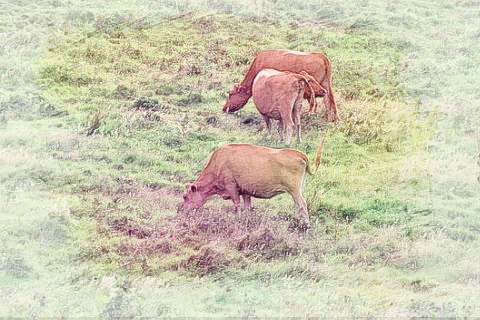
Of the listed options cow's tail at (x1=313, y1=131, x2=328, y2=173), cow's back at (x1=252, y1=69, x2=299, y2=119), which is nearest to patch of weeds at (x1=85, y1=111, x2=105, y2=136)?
cow's back at (x1=252, y1=69, x2=299, y2=119)

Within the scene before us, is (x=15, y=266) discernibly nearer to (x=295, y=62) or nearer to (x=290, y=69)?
(x=290, y=69)

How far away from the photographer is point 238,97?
21875 mm

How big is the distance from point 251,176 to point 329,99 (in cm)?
510

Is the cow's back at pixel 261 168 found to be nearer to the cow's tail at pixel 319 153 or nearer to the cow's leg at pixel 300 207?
the cow's leg at pixel 300 207

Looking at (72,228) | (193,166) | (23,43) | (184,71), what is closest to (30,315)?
(72,228)

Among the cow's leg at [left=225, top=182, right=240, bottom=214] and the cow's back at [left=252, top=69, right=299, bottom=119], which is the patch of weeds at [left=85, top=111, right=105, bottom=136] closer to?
the cow's back at [left=252, top=69, right=299, bottom=119]

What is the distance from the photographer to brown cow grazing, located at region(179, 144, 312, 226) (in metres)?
16.9

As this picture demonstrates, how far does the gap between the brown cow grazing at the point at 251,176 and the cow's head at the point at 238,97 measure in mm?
4662

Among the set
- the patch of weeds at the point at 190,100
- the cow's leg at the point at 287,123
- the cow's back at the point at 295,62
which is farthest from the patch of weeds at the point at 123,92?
the cow's leg at the point at 287,123

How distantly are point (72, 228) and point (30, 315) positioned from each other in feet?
8.20

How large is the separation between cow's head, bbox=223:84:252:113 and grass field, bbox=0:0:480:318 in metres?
0.22

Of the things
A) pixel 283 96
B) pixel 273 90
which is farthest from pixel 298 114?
pixel 273 90

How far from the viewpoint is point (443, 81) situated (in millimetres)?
24188

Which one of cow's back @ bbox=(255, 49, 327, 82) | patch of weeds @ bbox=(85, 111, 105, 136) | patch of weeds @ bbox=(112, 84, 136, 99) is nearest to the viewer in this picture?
patch of weeds @ bbox=(85, 111, 105, 136)
